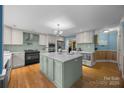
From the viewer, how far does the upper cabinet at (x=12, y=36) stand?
412 centimetres

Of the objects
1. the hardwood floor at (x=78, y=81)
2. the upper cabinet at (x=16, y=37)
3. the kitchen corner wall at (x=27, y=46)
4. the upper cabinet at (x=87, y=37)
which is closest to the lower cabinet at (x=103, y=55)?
the upper cabinet at (x=87, y=37)

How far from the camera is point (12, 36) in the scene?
176 inches

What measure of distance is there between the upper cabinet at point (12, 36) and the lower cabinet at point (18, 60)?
0.71 m

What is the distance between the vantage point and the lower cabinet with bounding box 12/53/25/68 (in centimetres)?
421

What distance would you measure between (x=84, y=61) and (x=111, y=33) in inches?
118

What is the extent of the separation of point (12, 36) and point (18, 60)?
4.27 ft

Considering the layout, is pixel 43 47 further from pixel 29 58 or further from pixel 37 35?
pixel 29 58

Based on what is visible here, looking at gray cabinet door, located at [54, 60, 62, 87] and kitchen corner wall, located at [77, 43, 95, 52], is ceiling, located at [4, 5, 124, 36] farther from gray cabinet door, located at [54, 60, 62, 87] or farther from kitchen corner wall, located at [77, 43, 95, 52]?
kitchen corner wall, located at [77, 43, 95, 52]

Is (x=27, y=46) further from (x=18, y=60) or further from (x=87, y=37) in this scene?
(x=87, y=37)

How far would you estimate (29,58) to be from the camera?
4.90 meters

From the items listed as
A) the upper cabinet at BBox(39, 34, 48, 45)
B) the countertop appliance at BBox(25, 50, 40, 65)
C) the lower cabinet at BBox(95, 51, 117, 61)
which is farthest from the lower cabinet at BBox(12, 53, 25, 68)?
the lower cabinet at BBox(95, 51, 117, 61)

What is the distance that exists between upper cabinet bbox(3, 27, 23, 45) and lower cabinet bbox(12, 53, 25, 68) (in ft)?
2.33
